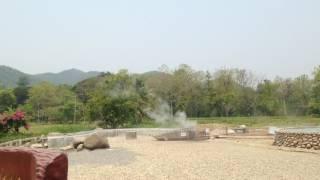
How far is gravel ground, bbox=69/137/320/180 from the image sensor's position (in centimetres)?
1070

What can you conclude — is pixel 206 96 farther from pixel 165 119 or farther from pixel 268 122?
pixel 165 119

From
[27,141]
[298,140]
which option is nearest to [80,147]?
[27,141]

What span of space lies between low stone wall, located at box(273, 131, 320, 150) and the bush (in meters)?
10.7

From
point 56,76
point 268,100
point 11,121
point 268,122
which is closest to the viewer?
point 11,121

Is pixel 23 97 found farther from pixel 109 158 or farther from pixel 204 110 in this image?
pixel 109 158

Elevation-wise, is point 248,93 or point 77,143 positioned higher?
point 248,93

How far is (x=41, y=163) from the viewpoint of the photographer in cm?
513

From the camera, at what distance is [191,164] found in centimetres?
1245

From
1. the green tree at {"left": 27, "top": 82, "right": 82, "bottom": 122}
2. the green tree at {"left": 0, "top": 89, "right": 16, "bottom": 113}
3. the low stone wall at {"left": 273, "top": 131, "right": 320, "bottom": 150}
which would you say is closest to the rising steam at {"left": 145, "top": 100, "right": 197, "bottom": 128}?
the green tree at {"left": 27, "top": 82, "right": 82, "bottom": 122}

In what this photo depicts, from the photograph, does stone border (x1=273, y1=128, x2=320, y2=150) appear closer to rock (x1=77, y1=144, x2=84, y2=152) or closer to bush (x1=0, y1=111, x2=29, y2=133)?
rock (x1=77, y1=144, x2=84, y2=152)

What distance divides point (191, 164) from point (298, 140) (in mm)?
7259

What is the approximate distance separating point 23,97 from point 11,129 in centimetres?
3976

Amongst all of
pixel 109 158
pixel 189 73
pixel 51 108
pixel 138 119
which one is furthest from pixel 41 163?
pixel 189 73

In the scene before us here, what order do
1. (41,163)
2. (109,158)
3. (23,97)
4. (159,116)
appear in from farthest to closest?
(23,97) < (159,116) < (109,158) < (41,163)
